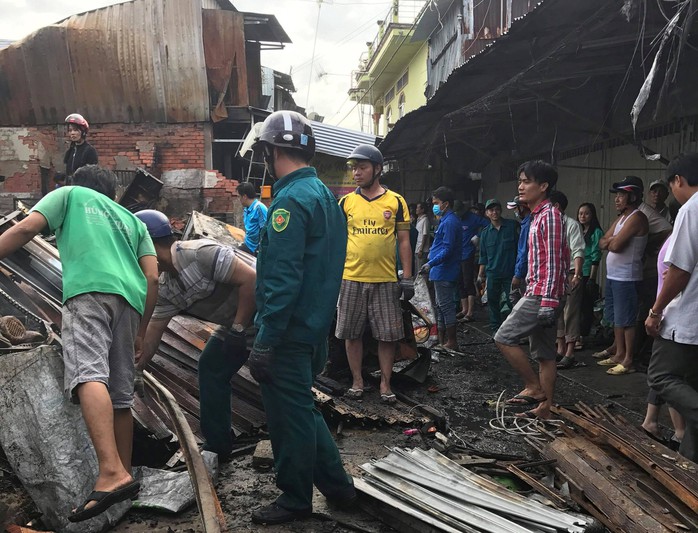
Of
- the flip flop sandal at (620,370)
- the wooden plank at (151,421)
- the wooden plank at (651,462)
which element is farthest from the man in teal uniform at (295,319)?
the flip flop sandal at (620,370)

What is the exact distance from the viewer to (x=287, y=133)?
295 centimetres

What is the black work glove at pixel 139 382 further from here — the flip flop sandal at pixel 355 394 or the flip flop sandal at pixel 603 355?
the flip flop sandal at pixel 603 355

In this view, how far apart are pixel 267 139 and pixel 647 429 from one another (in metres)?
3.23

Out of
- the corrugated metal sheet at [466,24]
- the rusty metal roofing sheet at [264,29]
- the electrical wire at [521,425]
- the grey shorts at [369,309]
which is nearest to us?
the electrical wire at [521,425]

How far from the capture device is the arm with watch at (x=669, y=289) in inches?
127

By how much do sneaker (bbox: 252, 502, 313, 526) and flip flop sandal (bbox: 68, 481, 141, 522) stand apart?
2.09 feet

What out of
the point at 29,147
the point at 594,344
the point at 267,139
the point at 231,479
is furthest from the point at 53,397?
the point at 29,147

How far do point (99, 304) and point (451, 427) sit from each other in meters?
2.84

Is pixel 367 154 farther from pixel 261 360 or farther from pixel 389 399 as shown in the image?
pixel 261 360

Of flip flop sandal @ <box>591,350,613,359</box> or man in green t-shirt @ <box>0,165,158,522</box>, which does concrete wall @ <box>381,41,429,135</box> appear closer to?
flip flop sandal @ <box>591,350,613,359</box>

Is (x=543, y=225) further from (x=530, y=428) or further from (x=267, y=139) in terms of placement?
(x=267, y=139)

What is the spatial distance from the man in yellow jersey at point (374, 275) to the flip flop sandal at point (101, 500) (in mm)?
2510

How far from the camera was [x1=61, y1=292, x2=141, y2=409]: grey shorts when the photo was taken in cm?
270

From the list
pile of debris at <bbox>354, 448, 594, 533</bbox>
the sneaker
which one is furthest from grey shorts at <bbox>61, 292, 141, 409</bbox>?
pile of debris at <bbox>354, 448, 594, 533</bbox>
